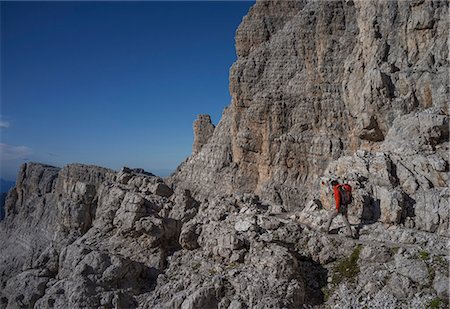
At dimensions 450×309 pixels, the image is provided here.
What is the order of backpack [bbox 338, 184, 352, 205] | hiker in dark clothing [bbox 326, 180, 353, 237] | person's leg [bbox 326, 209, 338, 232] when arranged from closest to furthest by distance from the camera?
hiker in dark clothing [bbox 326, 180, 353, 237] → person's leg [bbox 326, 209, 338, 232] → backpack [bbox 338, 184, 352, 205]

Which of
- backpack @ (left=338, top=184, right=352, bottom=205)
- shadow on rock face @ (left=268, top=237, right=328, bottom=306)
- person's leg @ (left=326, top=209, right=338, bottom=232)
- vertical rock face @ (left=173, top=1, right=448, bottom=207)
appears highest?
vertical rock face @ (left=173, top=1, right=448, bottom=207)

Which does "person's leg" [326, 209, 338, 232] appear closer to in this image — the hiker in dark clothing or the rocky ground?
the hiker in dark clothing

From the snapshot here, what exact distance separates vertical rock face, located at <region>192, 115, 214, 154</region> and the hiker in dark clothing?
42735 millimetres

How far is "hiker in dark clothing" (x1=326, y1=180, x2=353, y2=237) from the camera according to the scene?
59.8 ft

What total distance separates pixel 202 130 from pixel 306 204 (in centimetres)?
4047

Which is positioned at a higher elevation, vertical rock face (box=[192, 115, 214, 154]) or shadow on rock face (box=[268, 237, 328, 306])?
vertical rock face (box=[192, 115, 214, 154])

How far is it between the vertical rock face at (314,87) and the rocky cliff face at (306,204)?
138mm

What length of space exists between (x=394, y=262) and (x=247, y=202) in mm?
11283

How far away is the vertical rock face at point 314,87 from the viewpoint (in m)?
27.5

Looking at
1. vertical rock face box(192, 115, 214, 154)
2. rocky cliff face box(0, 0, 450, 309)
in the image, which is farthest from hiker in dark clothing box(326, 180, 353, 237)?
vertical rock face box(192, 115, 214, 154)

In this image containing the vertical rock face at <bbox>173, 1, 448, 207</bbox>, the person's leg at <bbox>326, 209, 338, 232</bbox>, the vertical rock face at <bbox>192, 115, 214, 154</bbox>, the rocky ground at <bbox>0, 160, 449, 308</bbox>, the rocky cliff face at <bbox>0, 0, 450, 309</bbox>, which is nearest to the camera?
the rocky ground at <bbox>0, 160, 449, 308</bbox>

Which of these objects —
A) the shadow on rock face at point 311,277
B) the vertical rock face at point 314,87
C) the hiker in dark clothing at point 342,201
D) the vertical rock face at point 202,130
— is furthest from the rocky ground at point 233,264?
the vertical rock face at point 202,130

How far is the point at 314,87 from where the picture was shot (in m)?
38.7

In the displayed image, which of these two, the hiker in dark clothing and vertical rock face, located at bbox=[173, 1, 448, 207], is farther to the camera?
vertical rock face, located at bbox=[173, 1, 448, 207]
